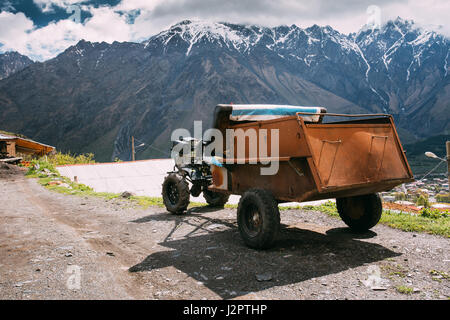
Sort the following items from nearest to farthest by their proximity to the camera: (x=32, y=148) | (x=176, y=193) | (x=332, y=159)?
1. (x=332, y=159)
2. (x=176, y=193)
3. (x=32, y=148)

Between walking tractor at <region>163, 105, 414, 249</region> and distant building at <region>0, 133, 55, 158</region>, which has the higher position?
distant building at <region>0, 133, 55, 158</region>

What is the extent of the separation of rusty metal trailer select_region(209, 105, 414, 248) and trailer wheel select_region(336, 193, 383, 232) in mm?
72

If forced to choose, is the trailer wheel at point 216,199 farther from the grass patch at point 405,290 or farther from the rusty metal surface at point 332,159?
the grass patch at point 405,290

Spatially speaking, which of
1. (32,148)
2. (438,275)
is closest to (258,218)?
(438,275)

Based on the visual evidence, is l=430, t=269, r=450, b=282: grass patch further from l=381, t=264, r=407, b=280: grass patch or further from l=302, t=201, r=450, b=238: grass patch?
l=302, t=201, r=450, b=238: grass patch

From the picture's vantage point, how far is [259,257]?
511cm

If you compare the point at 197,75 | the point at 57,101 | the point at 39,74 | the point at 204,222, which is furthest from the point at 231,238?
the point at 39,74

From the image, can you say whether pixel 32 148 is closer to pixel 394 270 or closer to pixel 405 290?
pixel 394 270

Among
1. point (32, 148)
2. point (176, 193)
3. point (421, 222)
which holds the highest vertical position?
point (32, 148)

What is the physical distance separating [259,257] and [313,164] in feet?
5.31

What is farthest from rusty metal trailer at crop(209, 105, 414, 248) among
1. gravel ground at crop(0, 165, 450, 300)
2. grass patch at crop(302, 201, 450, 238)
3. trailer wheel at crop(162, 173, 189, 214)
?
trailer wheel at crop(162, 173, 189, 214)

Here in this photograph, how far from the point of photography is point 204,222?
7.89m

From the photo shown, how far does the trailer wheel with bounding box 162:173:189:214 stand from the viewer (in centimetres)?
872
